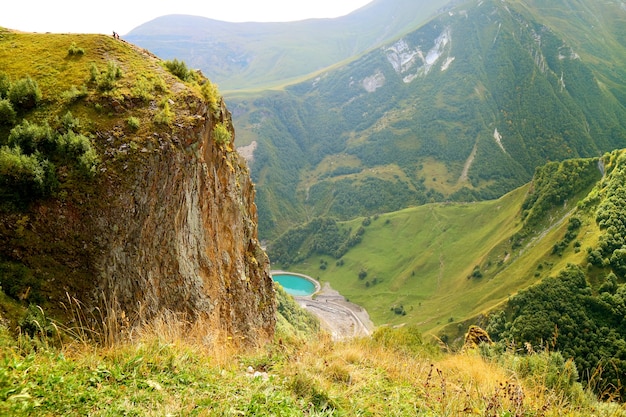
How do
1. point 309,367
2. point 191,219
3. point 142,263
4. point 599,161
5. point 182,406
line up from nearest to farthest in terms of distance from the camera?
point 182,406
point 309,367
point 142,263
point 191,219
point 599,161

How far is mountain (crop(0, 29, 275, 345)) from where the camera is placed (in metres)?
12.3

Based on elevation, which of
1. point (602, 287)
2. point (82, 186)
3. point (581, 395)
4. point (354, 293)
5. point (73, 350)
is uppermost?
point (82, 186)

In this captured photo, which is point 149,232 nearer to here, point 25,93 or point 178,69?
point 25,93

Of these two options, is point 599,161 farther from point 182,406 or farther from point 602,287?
point 182,406

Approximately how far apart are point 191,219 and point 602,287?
269 feet

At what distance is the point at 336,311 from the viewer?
499ft

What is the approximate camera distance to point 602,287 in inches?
2793

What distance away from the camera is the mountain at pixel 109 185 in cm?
1227

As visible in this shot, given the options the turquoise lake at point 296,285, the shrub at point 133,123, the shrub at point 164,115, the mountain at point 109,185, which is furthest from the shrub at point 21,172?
the turquoise lake at point 296,285

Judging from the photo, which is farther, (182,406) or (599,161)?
(599,161)

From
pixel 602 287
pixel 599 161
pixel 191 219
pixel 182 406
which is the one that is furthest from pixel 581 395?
pixel 599 161

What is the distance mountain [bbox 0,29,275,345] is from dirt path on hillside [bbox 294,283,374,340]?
12012cm

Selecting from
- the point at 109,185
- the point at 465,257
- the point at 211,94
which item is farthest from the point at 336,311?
the point at 109,185

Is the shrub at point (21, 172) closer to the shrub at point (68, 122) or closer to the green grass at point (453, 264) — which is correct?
the shrub at point (68, 122)
